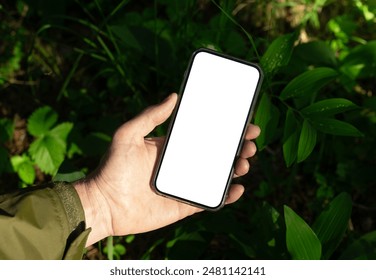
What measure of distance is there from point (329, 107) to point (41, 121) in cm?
103

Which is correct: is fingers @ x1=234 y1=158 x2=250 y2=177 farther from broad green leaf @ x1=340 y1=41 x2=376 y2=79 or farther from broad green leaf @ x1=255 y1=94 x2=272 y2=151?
broad green leaf @ x1=340 y1=41 x2=376 y2=79

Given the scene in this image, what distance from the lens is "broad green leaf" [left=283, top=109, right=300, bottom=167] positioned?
121 cm

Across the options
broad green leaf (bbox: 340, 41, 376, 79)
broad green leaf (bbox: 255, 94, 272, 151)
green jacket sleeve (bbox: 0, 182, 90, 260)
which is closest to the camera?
green jacket sleeve (bbox: 0, 182, 90, 260)

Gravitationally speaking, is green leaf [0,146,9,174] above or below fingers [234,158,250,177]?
below

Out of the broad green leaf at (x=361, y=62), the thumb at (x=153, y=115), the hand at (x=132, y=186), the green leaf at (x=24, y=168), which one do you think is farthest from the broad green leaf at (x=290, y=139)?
the green leaf at (x=24, y=168)

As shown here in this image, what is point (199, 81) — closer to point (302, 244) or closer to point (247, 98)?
point (247, 98)

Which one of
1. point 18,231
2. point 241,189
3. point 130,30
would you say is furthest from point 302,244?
point 130,30

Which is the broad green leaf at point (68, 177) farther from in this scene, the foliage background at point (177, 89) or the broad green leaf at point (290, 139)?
the broad green leaf at point (290, 139)

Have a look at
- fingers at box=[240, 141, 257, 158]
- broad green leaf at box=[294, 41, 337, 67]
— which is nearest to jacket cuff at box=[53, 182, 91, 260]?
fingers at box=[240, 141, 257, 158]

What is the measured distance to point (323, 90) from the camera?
70.2 inches

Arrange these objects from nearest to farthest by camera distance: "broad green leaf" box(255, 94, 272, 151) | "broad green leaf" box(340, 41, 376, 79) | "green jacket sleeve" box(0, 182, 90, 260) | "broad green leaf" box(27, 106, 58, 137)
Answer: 1. "green jacket sleeve" box(0, 182, 90, 260)
2. "broad green leaf" box(255, 94, 272, 151)
3. "broad green leaf" box(340, 41, 376, 79)
4. "broad green leaf" box(27, 106, 58, 137)

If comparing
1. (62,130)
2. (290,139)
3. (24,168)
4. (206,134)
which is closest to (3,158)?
(24,168)

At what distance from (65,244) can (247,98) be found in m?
0.65

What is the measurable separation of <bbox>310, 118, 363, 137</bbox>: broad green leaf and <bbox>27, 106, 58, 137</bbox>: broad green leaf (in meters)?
0.97
